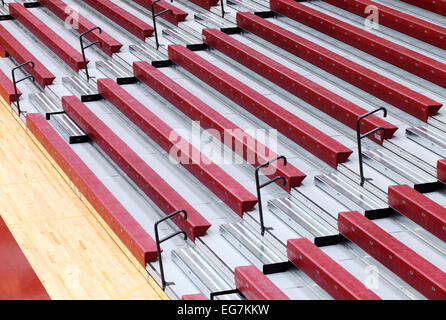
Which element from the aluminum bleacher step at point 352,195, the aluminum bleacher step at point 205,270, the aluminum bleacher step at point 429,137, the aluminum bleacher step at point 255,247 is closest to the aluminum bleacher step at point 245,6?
the aluminum bleacher step at point 429,137

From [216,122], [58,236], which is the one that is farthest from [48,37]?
[58,236]

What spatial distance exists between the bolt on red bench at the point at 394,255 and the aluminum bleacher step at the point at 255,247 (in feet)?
1.07

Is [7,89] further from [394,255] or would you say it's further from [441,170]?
[394,255]

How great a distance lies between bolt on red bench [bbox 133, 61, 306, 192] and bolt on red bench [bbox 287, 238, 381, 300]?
1.86 ft

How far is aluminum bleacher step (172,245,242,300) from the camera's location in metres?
3.85

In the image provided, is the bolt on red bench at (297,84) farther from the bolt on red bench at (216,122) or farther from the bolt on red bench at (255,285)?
the bolt on red bench at (255,285)

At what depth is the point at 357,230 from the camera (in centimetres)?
380

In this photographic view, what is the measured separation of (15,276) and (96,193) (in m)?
0.67

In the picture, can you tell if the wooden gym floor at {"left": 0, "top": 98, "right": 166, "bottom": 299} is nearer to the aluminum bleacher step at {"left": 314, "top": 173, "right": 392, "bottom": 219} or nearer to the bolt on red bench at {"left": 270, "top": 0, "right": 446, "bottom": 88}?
the aluminum bleacher step at {"left": 314, "top": 173, "right": 392, "bottom": 219}

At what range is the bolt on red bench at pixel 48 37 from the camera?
628 cm

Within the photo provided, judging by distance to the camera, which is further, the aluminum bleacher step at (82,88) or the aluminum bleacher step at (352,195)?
the aluminum bleacher step at (82,88)

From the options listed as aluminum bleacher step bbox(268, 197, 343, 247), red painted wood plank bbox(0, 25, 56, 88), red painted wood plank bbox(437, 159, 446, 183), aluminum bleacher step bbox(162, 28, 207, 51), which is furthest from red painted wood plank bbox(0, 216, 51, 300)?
aluminum bleacher step bbox(162, 28, 207, 51)
